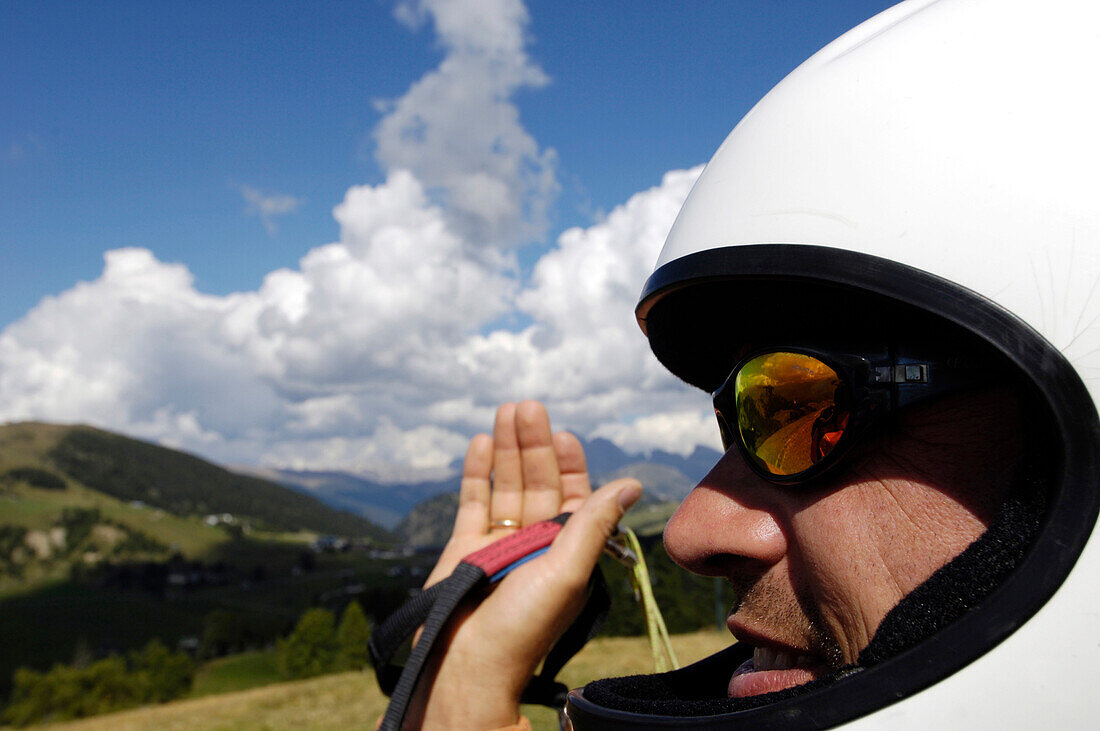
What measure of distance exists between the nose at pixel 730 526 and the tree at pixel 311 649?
201ft

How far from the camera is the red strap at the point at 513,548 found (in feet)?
8.19

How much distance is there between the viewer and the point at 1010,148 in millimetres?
1059

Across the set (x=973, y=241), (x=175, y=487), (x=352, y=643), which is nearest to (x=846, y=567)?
(x=973, y=241)

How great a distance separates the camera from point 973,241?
1.05 meters

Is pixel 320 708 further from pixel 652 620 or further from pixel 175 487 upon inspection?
pixel 175 487

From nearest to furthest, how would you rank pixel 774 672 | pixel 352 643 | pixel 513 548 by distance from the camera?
1. pixel 774 672
2. pixel 513 548
3. pixel 352 643

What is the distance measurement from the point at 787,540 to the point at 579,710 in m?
0.49

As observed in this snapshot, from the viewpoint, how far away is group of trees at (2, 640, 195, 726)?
154ft

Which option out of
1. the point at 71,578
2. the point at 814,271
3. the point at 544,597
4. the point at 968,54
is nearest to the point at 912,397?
the point at 814,271

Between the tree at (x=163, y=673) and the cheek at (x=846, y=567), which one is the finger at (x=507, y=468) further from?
the tree at (x=163, y=673)

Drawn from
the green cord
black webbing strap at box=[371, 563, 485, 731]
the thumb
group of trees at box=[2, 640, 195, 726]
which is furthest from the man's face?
group of trees at box=[2, 640, 195, 726]

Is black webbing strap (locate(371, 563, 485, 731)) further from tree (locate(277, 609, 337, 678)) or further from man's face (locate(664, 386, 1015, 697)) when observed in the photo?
tree (locate(277, 609, 337, 678))

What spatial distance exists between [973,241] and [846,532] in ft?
1.53

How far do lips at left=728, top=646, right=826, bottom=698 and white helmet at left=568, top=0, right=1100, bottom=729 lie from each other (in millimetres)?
248
